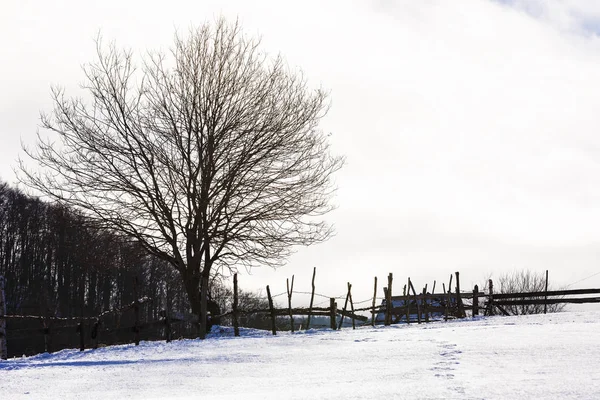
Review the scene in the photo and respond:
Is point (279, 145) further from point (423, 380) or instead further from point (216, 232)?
point (423, 380)

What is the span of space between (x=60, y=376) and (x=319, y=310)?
1447 centimetres

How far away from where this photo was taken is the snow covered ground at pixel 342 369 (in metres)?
9.30

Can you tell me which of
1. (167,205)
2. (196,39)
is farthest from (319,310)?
(196,39)

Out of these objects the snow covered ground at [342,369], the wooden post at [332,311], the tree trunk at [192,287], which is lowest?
the snow covered ground at [342,369]

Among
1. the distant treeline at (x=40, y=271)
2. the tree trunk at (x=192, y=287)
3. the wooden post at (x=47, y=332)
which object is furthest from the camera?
the distant treeline at (x=40, y=271)

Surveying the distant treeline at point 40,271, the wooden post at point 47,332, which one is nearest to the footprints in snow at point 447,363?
the wooden post at point 47,332

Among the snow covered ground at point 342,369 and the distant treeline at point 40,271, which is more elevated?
the distant treeline at point 40,271

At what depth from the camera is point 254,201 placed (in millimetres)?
25953

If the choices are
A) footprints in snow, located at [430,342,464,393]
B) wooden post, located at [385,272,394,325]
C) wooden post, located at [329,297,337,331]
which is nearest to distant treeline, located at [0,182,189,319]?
wooden post, located at [385,272,394,325]

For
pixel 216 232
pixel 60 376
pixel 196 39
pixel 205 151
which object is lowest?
pixel 60 376

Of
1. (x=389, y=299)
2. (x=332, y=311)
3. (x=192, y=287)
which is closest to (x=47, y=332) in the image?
(x=192, y=287)

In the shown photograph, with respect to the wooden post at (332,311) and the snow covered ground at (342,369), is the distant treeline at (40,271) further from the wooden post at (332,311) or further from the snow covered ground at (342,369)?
the snow covered ground at (342,369)

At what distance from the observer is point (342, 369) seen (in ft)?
40.9

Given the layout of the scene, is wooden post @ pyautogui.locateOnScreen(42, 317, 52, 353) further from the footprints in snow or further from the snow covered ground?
the footprints in snow
